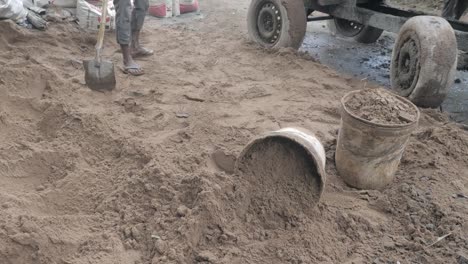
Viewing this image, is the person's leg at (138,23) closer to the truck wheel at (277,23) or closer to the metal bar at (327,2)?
the truck wheel at (277,23)

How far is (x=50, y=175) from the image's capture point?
331cm

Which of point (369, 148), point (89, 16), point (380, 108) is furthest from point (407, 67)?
point (89, 16)

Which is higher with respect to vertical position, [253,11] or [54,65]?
[253,11]

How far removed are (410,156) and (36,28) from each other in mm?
4861

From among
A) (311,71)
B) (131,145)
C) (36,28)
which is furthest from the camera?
(36,28)

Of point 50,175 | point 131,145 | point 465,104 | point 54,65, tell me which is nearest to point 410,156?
point 465,104

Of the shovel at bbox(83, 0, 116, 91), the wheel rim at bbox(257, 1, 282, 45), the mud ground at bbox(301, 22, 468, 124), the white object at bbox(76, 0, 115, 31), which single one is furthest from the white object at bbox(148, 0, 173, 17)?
the shovel at bbox(83, 0, 116, 91)

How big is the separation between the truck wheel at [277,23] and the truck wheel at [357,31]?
1.36 m

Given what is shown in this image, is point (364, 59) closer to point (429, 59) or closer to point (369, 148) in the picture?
point (429, 59)

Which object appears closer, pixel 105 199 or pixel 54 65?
pixel 105 199

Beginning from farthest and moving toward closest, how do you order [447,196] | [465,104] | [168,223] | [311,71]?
[311,71] < [465,104] < [447,196] < [168,223]

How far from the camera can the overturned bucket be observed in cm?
301

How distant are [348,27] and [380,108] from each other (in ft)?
13.5

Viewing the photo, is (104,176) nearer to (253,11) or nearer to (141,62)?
(141,62)
